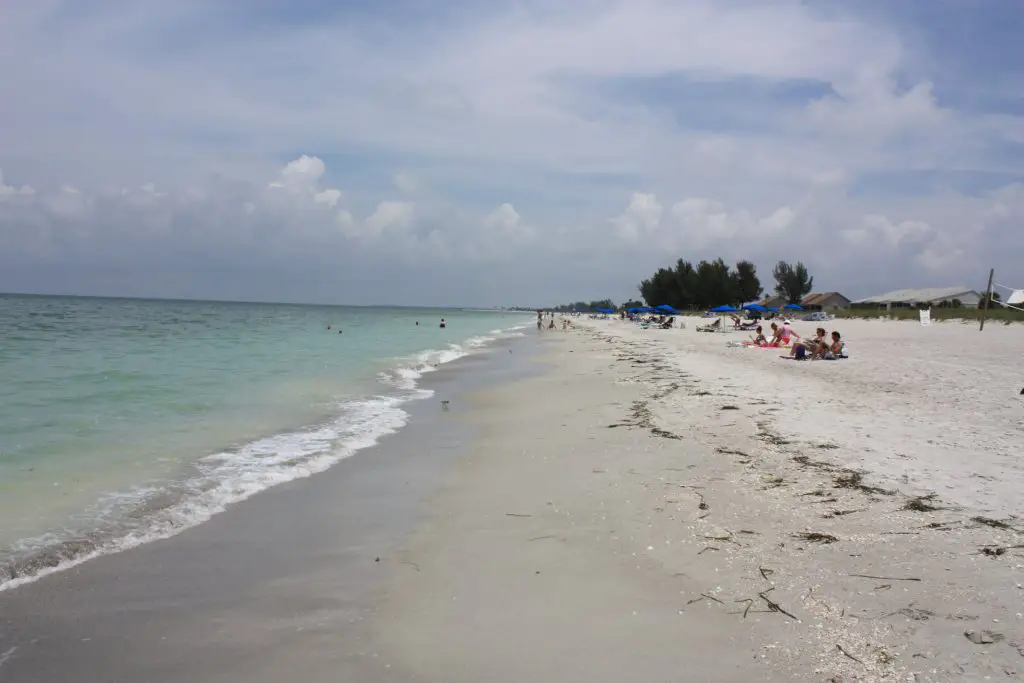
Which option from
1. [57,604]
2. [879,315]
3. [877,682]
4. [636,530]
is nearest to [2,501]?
[57,604]

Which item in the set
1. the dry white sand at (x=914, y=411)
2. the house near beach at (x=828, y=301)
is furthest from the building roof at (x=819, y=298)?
the dry white sand at (x=914, y=411)

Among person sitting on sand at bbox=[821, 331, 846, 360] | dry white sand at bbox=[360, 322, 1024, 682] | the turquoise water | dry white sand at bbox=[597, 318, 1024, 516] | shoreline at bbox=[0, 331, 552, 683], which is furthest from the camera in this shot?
person sitting on sand at bbox=[821, 331, 846, 360]

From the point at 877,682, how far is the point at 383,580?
3.24 m

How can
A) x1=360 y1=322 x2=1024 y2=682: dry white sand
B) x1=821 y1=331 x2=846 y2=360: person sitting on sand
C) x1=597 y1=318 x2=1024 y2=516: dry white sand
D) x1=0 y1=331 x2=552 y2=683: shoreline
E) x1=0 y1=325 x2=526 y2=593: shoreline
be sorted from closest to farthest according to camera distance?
x1=360 y1=322 x2=1024 y2=682: dry white sand < x1=0 y1=331 x2=552 y2=683: shoreline < x1=0 y1=325 x2=526 y2=593: shoreline < x1=597 y1=318 x2=1024 y2=516: dry white sand < x1=821 y1=331 x2=846 y2=360: person sitting on sand

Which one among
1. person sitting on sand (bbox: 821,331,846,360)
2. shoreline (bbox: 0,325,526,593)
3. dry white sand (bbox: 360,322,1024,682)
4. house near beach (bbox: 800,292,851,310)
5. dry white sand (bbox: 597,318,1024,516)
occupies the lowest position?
shoreline (bbox: 0,325,526,593)

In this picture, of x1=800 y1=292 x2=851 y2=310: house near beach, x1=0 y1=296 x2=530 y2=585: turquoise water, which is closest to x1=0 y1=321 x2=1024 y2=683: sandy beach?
x1=0 y1=296 x2=530 y2=585: turquoise water

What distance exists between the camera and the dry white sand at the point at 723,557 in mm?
3426

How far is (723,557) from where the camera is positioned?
15.5 ft

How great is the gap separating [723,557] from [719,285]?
110621mm

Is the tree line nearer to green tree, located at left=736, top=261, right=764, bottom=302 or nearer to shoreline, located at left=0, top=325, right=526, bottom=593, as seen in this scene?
green tree, located at left=736, top=261, right=764, bottom=302

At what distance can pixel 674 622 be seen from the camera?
12.6 feet

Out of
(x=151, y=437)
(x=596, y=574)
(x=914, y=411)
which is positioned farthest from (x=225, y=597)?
(x=914, y=411)

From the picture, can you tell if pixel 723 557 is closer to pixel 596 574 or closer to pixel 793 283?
pixel 596 574

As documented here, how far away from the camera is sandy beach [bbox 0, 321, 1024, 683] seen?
3469mm
